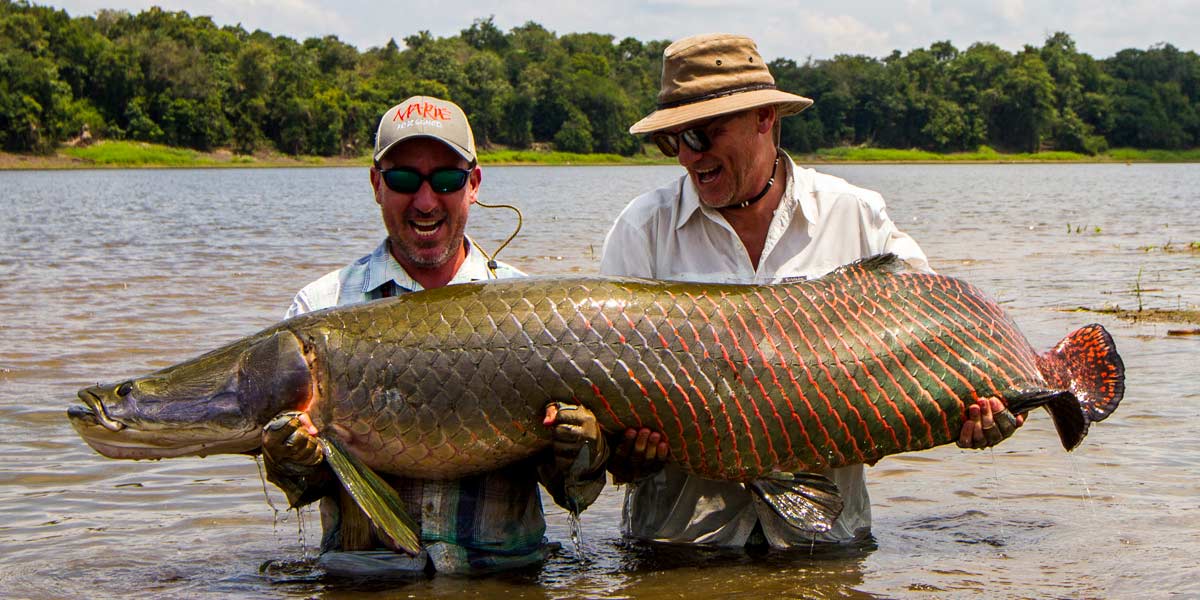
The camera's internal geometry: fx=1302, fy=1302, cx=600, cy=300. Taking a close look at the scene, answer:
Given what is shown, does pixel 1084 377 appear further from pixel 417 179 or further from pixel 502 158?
pixel 502 158

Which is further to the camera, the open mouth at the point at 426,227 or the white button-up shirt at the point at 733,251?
the white button-up shirt at the point at 733,251

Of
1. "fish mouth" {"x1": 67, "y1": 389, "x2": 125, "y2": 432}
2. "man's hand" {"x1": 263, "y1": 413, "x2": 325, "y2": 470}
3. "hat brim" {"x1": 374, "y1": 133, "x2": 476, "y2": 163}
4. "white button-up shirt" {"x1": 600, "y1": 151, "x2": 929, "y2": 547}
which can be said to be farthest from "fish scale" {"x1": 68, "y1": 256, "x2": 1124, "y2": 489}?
"hat brim" {"x1": 374, "y1": 133, "x2": 476, "y2": 163}

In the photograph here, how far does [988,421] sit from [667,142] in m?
1.31

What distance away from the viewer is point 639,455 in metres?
3.73

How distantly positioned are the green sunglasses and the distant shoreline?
59.8 m

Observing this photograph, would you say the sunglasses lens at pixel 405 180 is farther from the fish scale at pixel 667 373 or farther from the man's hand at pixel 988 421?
the man's hand at pixel 988 421

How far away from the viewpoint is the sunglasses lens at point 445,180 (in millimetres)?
3955

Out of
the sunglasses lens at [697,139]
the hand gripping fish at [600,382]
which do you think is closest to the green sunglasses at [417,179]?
the hand gripping fish at [600,382]

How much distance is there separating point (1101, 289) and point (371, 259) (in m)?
8.95

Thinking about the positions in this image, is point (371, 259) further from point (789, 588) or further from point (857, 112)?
point (857, 112)

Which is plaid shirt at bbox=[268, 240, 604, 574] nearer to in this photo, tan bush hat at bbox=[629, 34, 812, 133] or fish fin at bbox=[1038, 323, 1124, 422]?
tan bush hat at bbox=[629, 34, 812, 133]

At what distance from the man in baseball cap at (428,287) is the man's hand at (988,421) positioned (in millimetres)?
1078

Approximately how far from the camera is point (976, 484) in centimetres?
561

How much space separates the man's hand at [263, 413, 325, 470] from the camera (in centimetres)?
350
